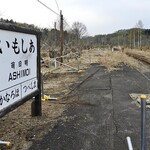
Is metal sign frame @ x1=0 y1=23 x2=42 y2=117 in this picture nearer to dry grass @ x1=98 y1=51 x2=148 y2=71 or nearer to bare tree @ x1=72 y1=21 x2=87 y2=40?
dry grass @ x1=98 y1=51 x2=148 y2=71

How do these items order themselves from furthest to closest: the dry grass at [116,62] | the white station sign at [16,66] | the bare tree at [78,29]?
the bare tree at [78,29], the dry grass at [116,62], the white station sign at [16,66]

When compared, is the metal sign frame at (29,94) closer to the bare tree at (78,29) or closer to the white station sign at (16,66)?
the white station sign at (16,66)

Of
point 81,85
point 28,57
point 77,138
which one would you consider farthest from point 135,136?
point 81,85

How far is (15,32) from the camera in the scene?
186 inches

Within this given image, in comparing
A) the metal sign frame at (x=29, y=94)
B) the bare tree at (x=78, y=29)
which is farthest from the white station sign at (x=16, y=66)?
the bare tree at (x=78, y=29)

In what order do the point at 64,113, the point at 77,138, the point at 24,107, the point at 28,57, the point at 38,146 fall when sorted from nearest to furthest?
1. the point at 38,146
2. the point at 77,138
3. the point at 28,57
4. the point at 64,113
5. the point at 24,107

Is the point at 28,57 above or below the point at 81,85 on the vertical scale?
above

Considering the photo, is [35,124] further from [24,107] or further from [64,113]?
[24,107]

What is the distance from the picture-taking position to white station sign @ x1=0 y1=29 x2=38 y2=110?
14.2 feet

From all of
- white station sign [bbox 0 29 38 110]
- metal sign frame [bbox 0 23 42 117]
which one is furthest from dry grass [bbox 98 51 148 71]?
white station sign [bbox 0 29 38 110]

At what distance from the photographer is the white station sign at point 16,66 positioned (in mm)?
4320

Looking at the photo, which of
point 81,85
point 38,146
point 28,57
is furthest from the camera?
point 81,85

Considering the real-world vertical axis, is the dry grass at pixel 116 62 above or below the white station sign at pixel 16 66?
below

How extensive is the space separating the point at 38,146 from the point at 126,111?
2786 millimetres
